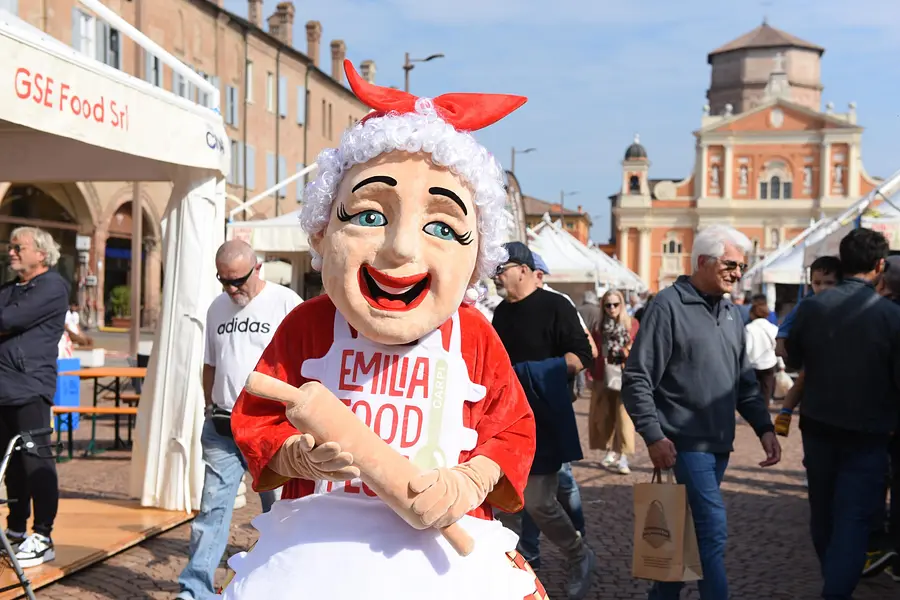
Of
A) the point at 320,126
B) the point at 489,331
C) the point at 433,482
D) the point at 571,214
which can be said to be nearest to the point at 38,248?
the point at 489,331

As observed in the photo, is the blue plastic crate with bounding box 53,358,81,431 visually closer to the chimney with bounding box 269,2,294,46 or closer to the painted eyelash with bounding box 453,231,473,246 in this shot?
the painted eyelash with bounding box 453,231,473,246

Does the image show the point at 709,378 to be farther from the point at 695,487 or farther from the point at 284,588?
the point at 284,588

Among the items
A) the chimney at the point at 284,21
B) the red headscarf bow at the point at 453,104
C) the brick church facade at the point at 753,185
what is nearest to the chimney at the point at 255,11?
the chimney at the point at 284,21

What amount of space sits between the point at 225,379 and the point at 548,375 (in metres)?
1.63

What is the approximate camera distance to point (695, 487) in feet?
13.3

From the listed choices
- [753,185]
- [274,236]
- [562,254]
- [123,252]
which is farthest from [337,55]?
[753,185]

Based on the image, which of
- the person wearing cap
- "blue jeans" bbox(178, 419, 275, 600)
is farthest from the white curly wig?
the person wearing cap

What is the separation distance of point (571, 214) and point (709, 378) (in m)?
88.8

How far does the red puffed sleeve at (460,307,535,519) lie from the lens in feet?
7.93

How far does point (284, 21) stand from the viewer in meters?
37.4

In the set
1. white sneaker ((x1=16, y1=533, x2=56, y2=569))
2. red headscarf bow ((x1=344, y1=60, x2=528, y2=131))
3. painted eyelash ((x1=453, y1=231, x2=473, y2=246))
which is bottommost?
white sneaker ((x1=16, y1=533, x2=56, y2=569))

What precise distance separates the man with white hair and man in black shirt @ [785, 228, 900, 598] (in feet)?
2.12

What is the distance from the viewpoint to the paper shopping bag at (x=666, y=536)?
3.93m

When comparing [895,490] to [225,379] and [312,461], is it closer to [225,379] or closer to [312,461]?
[225,379]
